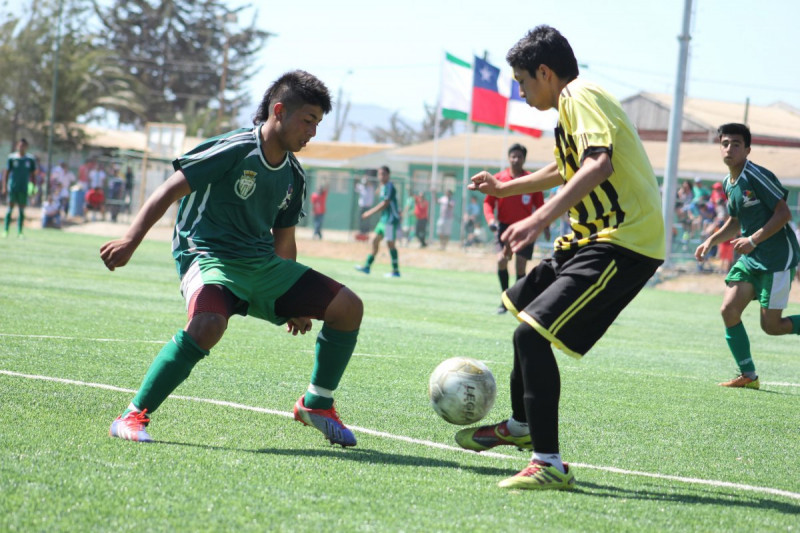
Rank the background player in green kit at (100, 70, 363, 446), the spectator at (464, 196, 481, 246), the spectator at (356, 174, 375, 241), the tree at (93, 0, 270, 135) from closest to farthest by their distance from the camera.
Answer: the background player in green kit at (100, 70, 363, 446) → the spectator at (464, 196, 481, 246) → the spectator at (356, 174, 375, 241) → the tree at (93, 0, 270, 135)

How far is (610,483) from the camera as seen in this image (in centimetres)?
451

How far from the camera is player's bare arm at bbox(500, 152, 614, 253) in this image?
397cm

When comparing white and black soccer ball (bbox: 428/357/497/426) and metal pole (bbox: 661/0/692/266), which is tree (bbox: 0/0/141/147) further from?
white and black soccer ball (bbox: 428/357/497/426)

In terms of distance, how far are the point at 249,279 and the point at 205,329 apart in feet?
1.33

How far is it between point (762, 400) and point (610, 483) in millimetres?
3508

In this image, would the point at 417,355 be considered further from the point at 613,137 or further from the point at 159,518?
the point at 159,518

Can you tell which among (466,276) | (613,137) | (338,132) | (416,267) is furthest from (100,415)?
(338,132)

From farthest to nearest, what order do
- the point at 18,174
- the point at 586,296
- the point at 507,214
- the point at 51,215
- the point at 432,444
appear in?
the point at 51,215 → the point at 18,174 → the point at 507,214 → the point at 432,444 → the point at 586,296

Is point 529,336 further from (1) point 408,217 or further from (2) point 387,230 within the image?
(1) point 408,217

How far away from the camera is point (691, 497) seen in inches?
170

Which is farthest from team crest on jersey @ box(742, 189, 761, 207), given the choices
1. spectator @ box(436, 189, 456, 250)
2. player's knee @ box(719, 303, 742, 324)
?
spectator @ box(436, 189, 456, 250)

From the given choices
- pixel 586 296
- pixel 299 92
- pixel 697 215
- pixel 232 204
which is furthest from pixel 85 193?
pixel 586 296


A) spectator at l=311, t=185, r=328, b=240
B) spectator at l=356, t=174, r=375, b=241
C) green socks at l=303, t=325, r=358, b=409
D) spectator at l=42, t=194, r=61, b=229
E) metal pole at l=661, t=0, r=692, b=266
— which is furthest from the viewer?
spectator at l=356, t=174, r=375, b=241

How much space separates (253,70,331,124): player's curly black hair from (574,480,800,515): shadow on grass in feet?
7.41
